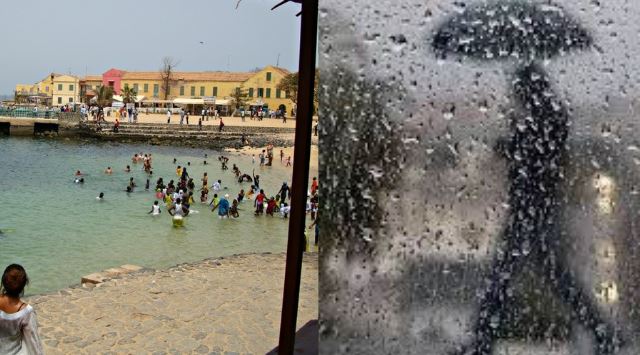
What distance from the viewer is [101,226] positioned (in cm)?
1852

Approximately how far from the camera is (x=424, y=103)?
1198 millimetres

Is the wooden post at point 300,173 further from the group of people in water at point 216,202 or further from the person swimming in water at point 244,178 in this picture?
the person swimming in water at point 244,178

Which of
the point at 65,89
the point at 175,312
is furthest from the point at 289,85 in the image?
the point at 175,312

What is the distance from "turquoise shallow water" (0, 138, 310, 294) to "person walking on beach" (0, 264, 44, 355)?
27.3 feet

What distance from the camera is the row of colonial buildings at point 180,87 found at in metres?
70.2

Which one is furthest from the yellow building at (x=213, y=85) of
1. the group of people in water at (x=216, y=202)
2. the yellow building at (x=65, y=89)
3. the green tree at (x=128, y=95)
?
the group of people in water at (x=216, y=202)

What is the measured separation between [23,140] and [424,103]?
53.0 m

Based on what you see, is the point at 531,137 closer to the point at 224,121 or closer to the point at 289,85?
the point at 224,121

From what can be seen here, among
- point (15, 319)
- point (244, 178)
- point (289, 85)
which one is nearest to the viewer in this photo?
point (15, 319)

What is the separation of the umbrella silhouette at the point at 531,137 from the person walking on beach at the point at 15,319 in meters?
3.53

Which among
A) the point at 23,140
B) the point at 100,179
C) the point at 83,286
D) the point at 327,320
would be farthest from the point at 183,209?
the point at 23,140

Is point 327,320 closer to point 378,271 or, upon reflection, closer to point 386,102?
point 378,271

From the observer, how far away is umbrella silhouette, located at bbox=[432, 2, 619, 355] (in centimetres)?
117

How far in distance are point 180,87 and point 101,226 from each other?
61.7 meters
